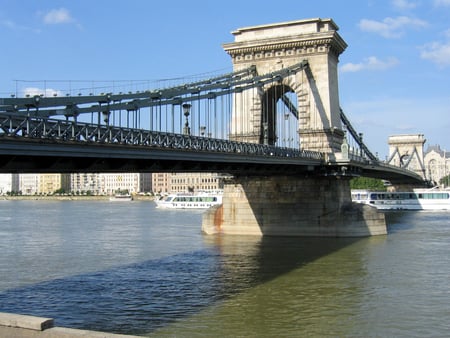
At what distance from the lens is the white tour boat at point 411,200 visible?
278 ft

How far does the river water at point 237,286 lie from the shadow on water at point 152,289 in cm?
4

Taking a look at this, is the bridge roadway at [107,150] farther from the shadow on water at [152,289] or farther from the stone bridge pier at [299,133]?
the stone bridge pier at [299,133]

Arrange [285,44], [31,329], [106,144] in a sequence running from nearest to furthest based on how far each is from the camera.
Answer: [31,329], [106,144], [285,44]

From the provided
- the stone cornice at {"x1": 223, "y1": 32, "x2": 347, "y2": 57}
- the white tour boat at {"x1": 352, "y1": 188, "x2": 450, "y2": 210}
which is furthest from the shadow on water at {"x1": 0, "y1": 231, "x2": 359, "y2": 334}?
the white tour boat at {"x1": 352, "y1": 188, "x2": 450, "y2": 210}

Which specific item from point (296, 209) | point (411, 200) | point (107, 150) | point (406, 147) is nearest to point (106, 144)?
point (107, 150)

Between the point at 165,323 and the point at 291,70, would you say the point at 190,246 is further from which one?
the point at 165,323

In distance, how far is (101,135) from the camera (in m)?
20.5

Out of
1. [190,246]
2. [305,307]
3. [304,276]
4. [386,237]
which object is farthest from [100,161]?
[386,237]

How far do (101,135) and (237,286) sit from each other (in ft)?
27.1

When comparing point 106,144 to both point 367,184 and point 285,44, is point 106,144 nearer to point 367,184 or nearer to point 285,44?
point 285,44

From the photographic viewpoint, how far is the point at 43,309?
783 inches

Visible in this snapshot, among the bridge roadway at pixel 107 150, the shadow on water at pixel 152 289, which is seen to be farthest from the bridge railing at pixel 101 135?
the shadow on water at pixel 152 289

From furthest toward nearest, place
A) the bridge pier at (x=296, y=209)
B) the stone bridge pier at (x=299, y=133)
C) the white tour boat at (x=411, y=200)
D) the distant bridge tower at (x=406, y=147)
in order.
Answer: the distant bridge tower at (x=406, y=147), the white tour boat at (x=411, y=200), the stone bridge pier at (x=299, y=133), the bridge pier at (x=296, y=209)

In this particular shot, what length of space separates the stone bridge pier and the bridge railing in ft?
40.3
